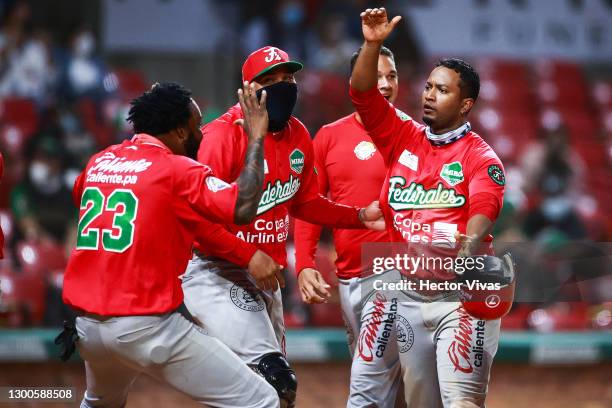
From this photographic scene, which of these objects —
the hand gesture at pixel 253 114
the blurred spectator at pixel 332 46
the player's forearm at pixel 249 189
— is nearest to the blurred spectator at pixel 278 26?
the blurred spectator at pixel 332 46

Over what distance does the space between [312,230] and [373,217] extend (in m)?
0.53

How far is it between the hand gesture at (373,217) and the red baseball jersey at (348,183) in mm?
265

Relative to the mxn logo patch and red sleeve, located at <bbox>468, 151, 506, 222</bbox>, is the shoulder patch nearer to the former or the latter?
red sleeve, located at <bbox>468, 151, 506, 222</bbox>

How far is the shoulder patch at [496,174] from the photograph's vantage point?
4363mm

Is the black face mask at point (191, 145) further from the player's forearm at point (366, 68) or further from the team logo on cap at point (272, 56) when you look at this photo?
the player's forearm at point (366, 68)

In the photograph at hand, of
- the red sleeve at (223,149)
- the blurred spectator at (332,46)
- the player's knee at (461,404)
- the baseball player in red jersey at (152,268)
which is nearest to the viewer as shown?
the baseball player in red jersey at (152,268)

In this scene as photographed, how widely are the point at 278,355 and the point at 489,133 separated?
347 inches

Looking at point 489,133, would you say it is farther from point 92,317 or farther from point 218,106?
point 92,317

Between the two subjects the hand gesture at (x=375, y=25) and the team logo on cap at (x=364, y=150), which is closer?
the hand gesture at (x=375, y=25)

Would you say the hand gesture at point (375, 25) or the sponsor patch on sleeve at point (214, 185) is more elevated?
the hand gesture at point (375, 25)

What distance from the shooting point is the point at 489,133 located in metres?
12.8

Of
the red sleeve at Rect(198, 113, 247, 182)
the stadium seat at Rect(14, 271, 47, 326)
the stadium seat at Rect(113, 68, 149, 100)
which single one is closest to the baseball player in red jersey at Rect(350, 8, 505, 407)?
the red sleeve at Rect(198, 113, 247, 182)

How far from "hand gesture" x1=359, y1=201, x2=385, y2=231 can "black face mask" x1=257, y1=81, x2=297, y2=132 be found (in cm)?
69

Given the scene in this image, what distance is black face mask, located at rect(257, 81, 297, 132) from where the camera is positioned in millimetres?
4742
